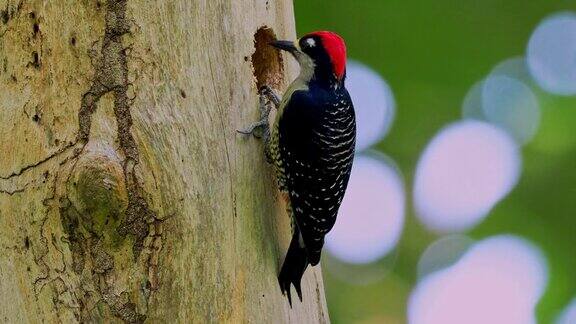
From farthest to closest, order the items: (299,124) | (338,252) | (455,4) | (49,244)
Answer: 1. (338,252)
2. (455,4)
3. (299,124)
4. (49,244)

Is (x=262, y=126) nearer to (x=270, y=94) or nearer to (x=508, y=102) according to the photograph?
(x=270, y=94)

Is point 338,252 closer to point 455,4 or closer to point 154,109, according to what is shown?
point 455,4

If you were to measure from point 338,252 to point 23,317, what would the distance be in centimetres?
341

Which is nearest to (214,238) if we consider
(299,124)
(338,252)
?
(299,124)

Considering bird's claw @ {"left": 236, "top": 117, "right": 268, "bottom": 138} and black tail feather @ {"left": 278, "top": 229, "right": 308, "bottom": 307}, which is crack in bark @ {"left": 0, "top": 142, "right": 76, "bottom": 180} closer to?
bird's claw @ {"left": 236, "top": 117, "right": 268, "bottom": 138}

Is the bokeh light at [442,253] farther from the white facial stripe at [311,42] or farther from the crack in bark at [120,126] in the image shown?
the crack in bark at [120,126]

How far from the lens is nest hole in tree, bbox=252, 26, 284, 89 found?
12.8 ft

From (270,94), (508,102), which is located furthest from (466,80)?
(270,94)

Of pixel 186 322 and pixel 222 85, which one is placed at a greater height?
pixel 222 85

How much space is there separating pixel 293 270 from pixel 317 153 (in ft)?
2.08

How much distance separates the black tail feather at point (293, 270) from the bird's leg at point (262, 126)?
46 cm

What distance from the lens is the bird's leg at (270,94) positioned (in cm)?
383

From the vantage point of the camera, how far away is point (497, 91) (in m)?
5.70

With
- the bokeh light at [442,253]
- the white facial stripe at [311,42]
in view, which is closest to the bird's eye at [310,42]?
the white facial stripe at [311,42]
